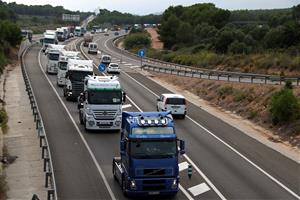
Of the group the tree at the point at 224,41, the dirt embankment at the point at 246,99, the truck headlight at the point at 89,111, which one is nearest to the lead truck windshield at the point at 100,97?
the truck headlight at the point at 89,111

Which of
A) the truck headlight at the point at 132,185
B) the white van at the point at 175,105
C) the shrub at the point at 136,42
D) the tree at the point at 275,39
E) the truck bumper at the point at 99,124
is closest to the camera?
the truck headlight at the point at 132,185

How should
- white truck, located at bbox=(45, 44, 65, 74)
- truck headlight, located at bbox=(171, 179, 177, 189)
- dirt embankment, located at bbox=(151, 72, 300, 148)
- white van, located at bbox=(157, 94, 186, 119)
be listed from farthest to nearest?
white truck, located at bbox=(45, 44, 65, 74) < white van, located at bbox=(157, 94, 186, 119) < dirt embankment, located at bbox=(151, 72, 300, 148) < truck headlight, located at bbox=(171, 179, 177, 189)

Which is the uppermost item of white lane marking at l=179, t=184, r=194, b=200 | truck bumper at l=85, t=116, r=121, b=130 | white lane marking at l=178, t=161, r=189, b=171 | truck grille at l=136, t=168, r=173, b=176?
truck grille at l=136, t=168, r=173, b=176

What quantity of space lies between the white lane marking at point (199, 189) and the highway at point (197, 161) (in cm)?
3

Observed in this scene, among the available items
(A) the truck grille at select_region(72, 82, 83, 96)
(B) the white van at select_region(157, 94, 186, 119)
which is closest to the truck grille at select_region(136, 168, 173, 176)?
(B) the white van at select_region(157, 94, 186, 119)

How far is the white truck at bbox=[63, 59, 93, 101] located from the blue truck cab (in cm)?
2373

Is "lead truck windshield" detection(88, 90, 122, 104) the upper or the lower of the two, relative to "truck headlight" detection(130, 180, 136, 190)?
upper

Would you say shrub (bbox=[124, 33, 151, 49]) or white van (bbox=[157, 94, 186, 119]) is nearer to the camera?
white van (bbox=[157, 94, 186, 119])

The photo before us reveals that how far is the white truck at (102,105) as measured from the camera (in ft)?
108

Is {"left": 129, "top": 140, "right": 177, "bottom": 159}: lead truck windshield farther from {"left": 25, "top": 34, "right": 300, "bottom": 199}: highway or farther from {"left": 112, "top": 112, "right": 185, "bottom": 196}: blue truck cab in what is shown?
{"left": 25, "top": 34, "right": 300, "bottom": 199}: highway

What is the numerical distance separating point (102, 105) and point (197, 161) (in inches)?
308

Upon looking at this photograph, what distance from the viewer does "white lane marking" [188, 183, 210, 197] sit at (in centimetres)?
2203

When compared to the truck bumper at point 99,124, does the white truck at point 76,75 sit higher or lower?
higher

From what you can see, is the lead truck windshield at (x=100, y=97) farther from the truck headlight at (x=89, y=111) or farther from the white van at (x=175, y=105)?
the white van at (x=175, y=105)
